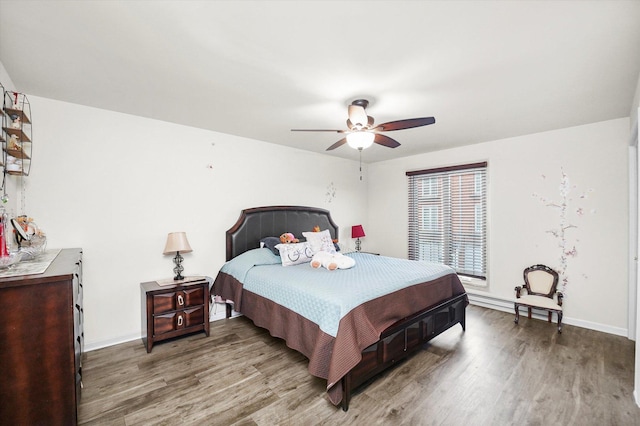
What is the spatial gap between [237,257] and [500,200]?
3.92 metres

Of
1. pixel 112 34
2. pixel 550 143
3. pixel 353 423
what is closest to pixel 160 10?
pixel 112 34

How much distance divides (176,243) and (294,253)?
138cm

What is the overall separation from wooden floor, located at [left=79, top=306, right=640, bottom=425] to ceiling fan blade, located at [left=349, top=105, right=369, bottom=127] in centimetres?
230

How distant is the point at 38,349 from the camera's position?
4.98ft

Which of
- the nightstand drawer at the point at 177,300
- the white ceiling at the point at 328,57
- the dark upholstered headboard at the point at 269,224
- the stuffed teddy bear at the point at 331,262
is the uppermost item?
the white ceiling at the point at 328,57

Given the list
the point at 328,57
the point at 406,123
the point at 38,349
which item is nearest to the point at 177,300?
the point at 38,349

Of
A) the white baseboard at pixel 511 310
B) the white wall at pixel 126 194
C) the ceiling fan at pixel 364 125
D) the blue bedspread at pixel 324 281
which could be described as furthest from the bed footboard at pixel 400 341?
the white wall at pixel 126 194

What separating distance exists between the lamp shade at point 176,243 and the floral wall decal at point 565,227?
15.5 ft

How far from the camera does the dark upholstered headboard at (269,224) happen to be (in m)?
3.90

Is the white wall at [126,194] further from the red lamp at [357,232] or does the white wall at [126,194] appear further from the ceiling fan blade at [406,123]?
the ceiling fan blade at [406,123]

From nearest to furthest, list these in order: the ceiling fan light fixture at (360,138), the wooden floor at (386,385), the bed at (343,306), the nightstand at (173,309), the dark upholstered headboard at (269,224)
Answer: the wooden floor at (386,385)
the bed at (343,306)
the ceiling fan light fixture at (360,138)
the nightstand at (173,309)
the dark upholstered headboard at (269,224)

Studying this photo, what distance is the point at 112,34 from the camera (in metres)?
1.76

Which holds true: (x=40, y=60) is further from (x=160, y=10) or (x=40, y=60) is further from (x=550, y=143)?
(x=550, y=143)

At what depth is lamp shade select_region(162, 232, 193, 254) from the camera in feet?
10.4
